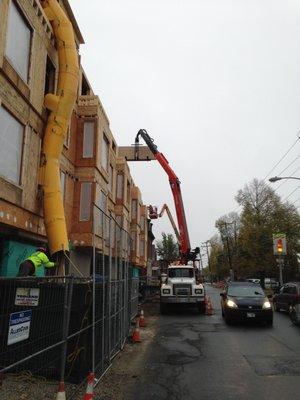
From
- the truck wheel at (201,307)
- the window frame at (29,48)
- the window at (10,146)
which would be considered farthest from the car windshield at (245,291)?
the window frame at (29,48)

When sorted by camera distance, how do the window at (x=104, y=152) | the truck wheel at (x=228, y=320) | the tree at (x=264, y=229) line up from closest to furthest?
the truck wheel at (x=228, y=320) → the window at (x=104, y=152) → the tree at (x=264, y=229)

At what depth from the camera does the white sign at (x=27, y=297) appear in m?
5.36

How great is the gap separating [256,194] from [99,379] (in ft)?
187

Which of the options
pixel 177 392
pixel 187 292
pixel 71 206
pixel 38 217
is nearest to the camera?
pixel 177 392

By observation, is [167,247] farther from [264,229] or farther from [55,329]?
[55,329]

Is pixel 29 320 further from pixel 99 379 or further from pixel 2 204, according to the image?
pixel 2 204

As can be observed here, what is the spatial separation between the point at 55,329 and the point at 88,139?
54.1 feet

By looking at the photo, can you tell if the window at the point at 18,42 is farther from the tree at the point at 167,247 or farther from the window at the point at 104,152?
the tree at the point at 167,247

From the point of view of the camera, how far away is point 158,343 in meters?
13.1

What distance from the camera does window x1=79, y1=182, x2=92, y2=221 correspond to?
21453 millimetres

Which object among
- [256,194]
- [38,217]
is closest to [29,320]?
[38,217]

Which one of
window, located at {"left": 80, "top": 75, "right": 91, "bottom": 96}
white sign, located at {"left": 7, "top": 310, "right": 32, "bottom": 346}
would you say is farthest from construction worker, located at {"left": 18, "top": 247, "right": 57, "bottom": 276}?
window, located at {"left": 80, "top": 75, "right": 91, "bottom": 96}

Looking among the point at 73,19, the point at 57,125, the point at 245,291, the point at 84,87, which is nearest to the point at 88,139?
the point at 84,87

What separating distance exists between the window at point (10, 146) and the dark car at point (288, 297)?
11561mm
